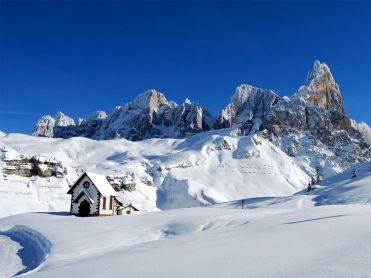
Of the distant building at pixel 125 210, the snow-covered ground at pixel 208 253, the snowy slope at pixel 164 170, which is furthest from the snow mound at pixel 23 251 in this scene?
the snowy slope at pixel 164 170

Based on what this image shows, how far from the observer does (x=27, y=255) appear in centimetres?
2322

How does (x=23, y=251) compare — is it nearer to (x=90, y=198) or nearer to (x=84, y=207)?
(x=90, y=198)

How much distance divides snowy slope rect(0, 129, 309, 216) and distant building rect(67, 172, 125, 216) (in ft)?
90.1

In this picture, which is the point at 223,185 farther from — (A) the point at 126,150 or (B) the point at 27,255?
(B) the point at 27,255

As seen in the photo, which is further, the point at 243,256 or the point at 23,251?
the point at 23,251

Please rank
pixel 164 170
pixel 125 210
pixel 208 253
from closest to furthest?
pixel 208 253
pixel 125 210
pixel 164 170

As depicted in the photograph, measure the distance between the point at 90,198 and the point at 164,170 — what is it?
281ft

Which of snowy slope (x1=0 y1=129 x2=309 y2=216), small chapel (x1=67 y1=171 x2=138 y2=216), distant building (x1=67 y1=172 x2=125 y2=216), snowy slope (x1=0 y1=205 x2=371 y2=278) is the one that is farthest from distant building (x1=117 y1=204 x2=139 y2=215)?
snowy slope (x1=0 y1=205 x2=371 y2=278)

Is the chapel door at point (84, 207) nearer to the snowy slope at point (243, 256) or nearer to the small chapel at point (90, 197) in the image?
the small chapel at point (90, 197)

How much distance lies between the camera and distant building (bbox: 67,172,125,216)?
48.3m

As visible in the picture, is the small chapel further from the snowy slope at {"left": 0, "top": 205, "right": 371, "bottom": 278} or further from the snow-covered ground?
the snowy slope at {"left": 0, "top": 205, "right": 371, "bottom": 278}

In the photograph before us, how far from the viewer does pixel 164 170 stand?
134m

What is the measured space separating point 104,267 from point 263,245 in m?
5.19

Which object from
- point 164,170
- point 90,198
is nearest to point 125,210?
point 90,198
